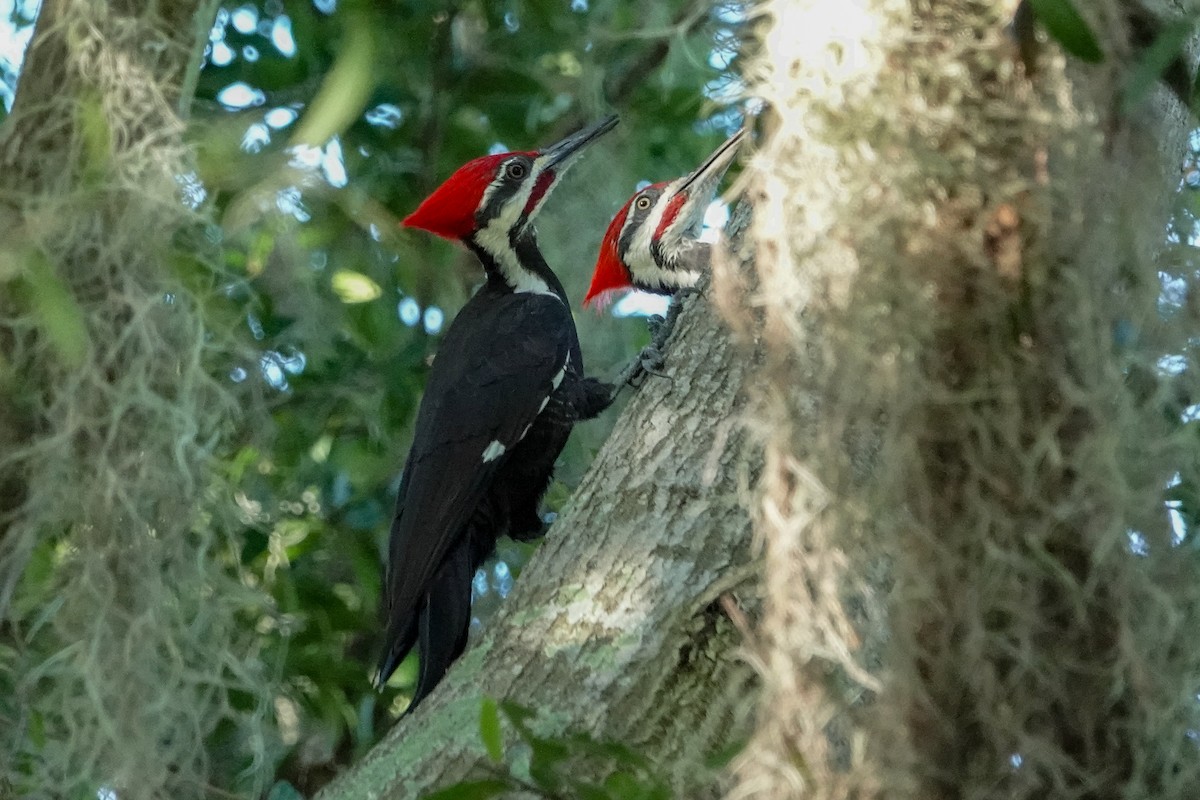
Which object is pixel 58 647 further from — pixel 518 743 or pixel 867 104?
pixel 867 104

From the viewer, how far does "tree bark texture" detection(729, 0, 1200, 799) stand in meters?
1.00

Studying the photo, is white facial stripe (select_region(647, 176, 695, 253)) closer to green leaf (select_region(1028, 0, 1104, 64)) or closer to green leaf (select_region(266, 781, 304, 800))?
green leaf (select_region(266, 781, 304, 800))

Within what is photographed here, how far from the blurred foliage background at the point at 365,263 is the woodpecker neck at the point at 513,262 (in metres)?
0.09

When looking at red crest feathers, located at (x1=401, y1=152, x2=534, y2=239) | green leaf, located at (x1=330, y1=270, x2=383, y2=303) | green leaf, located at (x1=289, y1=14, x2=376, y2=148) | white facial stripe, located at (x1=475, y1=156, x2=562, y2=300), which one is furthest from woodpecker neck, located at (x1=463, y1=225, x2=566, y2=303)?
green leaf, located at (x1=289, y1=14, x2=376, y2=148)

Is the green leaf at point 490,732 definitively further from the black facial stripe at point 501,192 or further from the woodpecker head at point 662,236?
the black facial stripe at point 501,192

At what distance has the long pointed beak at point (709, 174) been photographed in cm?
280

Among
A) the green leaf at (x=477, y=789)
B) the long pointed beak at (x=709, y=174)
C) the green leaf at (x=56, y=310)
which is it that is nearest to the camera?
the green leaf at (x=477, y=789)

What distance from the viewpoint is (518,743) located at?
5.52 ft

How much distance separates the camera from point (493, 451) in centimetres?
290

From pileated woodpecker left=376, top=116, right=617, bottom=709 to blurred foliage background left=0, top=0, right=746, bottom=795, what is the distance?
115 mm

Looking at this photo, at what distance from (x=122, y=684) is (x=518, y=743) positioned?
57cm

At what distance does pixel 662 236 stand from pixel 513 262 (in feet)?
1.27

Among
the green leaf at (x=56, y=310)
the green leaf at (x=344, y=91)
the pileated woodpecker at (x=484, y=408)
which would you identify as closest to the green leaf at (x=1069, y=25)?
the green leaf at (x=344, y=91)

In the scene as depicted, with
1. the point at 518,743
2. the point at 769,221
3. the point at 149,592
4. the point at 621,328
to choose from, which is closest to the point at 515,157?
the point at 621,328
